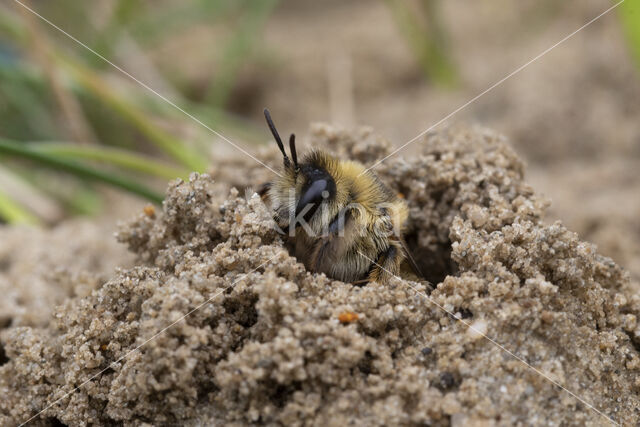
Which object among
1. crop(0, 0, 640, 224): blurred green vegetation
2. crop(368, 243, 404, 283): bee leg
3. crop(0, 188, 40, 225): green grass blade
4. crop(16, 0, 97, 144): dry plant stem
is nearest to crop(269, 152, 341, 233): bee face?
crop(368, 243, 404, 283): bee leg

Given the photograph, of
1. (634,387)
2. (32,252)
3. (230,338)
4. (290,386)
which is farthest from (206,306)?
(32,252)

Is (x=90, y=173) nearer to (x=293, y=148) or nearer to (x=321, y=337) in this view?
(x=293, y=148)

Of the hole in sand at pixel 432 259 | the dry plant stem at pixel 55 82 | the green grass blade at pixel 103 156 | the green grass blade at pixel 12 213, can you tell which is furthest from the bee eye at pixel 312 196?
the dry plant stem at pixel 55 82

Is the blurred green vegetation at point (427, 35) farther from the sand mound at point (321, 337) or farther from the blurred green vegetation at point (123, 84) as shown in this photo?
the sand mound at point (321, 337)

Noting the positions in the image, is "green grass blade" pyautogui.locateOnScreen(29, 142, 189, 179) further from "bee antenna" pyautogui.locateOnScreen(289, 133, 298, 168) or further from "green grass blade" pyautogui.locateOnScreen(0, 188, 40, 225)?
"bee antenna" pyautogui.locateOnScreen(289, 133, 298, 168)

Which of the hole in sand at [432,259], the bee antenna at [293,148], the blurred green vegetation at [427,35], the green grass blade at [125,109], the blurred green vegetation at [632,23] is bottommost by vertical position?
the bee antenna at [293,148]

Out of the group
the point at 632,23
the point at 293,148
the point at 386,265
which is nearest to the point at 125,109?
the point at 293,148
